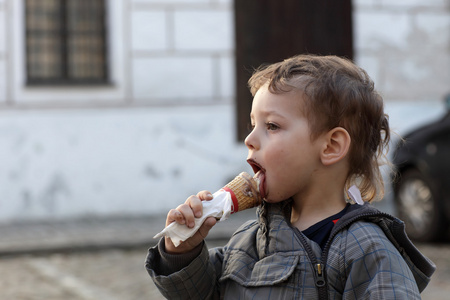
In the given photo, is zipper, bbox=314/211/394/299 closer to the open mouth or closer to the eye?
the open mouth

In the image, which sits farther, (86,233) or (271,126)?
(86,233)

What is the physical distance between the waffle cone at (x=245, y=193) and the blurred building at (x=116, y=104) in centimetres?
844

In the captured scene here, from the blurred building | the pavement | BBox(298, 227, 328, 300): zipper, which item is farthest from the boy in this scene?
the blurred building

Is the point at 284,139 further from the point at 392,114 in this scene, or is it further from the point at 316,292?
the point at 392,114

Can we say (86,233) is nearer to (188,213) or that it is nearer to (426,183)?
(426,183)

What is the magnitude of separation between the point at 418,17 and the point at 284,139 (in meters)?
10.5

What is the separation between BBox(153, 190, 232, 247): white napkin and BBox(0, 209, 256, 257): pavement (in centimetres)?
651

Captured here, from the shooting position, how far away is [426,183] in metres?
7.98

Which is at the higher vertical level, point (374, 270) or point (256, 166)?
point (256, 166)

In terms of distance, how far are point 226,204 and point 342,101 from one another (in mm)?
373

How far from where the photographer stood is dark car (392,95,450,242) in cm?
778

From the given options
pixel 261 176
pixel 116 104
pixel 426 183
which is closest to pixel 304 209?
pixel 261 176

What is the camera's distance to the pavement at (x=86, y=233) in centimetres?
839

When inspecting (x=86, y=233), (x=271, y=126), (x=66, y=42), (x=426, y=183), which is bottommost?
(x=86, y=233)
